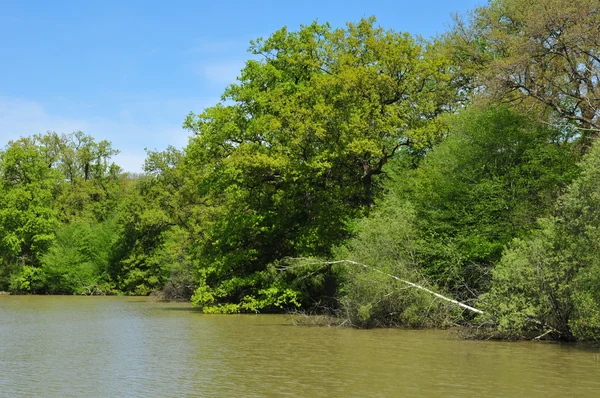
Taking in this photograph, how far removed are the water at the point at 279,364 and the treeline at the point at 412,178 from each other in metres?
1.92

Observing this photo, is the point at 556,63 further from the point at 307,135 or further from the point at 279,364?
the point at 279,364

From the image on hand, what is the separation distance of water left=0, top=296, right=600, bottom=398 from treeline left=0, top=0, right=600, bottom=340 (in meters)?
1.92

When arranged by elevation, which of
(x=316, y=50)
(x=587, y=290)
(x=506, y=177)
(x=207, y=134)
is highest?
(x=316, y=50)

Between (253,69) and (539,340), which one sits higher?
(253,69)

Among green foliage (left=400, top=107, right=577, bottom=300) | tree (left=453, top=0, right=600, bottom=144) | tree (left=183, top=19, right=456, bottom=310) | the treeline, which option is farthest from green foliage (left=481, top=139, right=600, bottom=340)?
tree (left=183, top=19, right=456, bottom=310)

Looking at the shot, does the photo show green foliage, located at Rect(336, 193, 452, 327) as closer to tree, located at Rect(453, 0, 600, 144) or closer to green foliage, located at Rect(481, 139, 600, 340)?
green foliage, located at Rect(481, 139, 600, 340)

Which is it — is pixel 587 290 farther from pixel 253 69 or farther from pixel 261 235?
pixel 253 69

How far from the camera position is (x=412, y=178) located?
99.6 feet

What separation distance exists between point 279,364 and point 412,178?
1511cm

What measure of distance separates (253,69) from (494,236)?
1651 cm

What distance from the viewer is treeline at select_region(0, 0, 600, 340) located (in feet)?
70.5

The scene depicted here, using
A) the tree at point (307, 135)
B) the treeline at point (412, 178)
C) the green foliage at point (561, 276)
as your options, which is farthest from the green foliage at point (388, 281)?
the tree at point (307, 135)

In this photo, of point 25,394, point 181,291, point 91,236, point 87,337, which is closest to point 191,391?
point 25,394

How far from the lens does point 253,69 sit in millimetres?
36719
